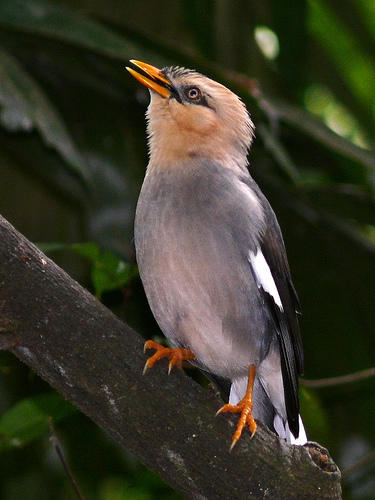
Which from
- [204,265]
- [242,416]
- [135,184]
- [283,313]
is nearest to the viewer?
[242,416]

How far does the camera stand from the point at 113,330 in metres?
2.06

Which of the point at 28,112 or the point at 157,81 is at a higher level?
the point at 157,81

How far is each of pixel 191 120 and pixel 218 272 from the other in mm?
702

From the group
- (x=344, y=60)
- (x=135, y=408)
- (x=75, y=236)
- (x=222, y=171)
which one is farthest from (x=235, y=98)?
(x=344, y=60)

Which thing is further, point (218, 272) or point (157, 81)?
point (157, 81)

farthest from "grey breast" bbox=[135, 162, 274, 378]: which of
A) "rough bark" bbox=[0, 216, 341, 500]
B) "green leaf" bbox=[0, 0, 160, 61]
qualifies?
"green leaf" bbox=[0, 0, 160, 61]

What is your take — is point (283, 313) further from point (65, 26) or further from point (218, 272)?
point (65, 26)

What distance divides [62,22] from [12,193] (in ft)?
2.98

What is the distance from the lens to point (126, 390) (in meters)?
2.02

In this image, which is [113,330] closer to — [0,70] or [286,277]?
[286,277]

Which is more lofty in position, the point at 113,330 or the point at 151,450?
the point at 113,330

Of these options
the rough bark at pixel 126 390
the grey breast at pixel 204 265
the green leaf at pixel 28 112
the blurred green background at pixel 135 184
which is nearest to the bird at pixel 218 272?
the grey breast at pixel 204 265

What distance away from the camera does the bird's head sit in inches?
111

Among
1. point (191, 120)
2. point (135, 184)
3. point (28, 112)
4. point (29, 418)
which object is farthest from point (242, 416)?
point (135, 184)
